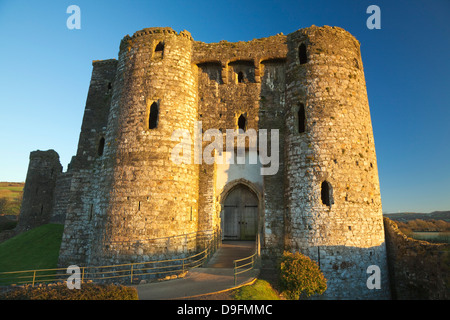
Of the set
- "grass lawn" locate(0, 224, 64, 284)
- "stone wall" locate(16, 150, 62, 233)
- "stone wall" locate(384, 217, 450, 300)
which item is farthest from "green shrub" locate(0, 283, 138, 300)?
"stone wall" locate(16, 150, 62, 233)

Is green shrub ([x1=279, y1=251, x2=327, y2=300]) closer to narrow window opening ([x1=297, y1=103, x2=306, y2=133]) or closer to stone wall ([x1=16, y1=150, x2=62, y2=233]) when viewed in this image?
narrow window opening ([x1=297, y1=103, x2=306, y2=133])

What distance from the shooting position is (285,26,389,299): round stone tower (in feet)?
41.7

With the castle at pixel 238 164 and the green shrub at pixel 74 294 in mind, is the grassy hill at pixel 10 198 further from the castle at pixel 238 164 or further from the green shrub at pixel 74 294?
the green shrub at pixel 74 294

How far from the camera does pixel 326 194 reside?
13500mm

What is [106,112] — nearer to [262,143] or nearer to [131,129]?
[131,129]

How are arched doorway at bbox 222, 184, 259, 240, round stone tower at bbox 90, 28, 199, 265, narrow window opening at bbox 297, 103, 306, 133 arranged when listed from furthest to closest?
arched doorway at bbox 222, 184, 259, 240, narrow window opening at bbox 297, 103, 306, 133, round stone tower at bbox 90, 28, 199, 265

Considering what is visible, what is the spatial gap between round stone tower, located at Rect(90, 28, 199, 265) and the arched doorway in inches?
100

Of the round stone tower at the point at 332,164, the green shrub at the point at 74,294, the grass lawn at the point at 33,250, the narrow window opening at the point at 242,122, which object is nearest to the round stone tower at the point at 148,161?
the narrow window opening at the point at 242,122

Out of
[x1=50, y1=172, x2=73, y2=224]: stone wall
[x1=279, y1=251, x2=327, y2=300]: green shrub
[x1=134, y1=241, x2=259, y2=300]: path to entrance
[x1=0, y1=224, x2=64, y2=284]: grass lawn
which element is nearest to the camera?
[x1=134, y1=241, x2=259, y2=300]: path to entrance

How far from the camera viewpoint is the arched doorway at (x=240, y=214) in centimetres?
1689

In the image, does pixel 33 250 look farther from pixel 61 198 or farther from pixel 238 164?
pixel 238 164

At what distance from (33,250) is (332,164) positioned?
73.8 ft

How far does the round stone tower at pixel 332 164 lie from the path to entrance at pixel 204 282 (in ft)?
10.4
